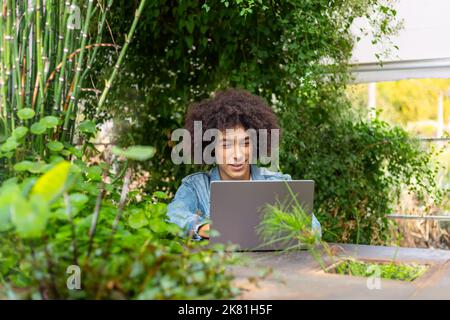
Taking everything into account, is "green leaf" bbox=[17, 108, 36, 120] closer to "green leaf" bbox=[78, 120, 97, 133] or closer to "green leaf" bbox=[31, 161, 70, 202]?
"green leaf" bbox=[78, 120, 97, 133]

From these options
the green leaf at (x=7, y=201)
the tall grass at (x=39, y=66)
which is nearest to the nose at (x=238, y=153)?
the tall grass at (x=39, y=66)

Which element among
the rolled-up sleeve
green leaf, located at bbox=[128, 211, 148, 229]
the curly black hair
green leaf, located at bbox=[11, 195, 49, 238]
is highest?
the curly black hair

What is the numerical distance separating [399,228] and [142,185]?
7.06 feet

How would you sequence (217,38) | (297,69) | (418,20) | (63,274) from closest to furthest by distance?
(63,274) < (297,69) < (217,38) < (418,20)

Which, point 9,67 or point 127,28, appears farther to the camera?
point 127,28

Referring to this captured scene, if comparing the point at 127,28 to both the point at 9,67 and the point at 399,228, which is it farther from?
the point at 399,228

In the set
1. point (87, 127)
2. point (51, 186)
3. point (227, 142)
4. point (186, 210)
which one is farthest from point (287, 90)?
point (51, 186)

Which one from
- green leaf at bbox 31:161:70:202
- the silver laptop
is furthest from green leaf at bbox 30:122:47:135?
green leaf at bbox 31:161:70:202

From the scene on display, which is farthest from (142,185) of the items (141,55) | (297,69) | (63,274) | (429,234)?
(63,274)

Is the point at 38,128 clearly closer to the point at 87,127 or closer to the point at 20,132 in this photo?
the point at 20,132

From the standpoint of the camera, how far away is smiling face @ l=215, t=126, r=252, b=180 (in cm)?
255

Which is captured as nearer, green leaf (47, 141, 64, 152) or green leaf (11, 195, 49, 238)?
green leaf (11, 195, 49, 238)

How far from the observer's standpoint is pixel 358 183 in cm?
429

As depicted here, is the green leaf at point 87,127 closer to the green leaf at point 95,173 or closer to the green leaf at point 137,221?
the green leaf at point 95,173
